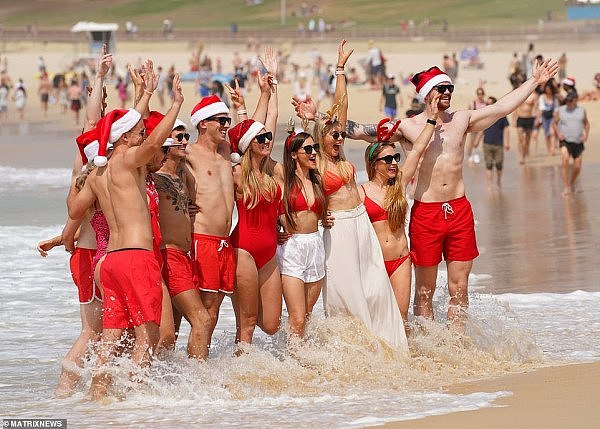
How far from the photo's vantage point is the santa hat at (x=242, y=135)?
8.13 m

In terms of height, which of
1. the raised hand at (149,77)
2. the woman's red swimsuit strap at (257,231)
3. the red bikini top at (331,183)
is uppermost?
the raised hand at (149,77)

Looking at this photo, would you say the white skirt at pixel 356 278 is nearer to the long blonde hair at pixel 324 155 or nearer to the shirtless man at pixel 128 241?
the long blonde hair at pixel 324 155

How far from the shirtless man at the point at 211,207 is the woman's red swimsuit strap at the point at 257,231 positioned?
9cm

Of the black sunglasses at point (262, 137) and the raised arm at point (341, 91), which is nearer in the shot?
the black sunglasses at point (262, 137)

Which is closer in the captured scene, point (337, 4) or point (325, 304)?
point (325, 304)

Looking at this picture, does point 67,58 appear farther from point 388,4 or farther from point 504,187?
point 504,187

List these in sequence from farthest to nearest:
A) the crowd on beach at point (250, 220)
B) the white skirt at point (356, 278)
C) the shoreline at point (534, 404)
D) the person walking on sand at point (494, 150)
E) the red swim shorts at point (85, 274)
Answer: the person walking on sand at point (494, 150) < the white skirt at point (356, 278) < the red swim shorts at point (85, 274) < the crowd on beach at point (250, 220) < the shoreline at point (534, 404)

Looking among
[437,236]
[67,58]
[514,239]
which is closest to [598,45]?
[67,58]

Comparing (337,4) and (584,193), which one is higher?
(337,4)

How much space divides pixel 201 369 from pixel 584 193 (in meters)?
11.6

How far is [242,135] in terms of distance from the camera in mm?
8195

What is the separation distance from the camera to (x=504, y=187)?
19734mm

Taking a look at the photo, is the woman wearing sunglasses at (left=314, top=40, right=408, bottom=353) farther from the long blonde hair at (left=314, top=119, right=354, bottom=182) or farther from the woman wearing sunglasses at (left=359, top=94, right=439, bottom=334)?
the woman wearing sunglasses at (left=359, top=94, right=439, bottom=334)

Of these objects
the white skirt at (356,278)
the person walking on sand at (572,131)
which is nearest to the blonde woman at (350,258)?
the white skirt at (356,278)
